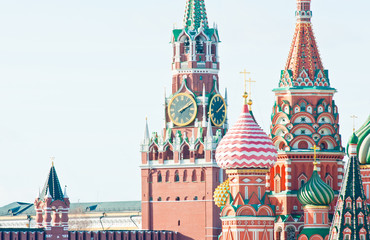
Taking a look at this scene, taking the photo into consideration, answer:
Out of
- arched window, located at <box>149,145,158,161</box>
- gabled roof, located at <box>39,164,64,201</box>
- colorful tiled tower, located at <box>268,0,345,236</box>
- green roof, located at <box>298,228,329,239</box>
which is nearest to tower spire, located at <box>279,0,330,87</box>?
colorful tiled tower, located at <box>268,0,345,236</box>

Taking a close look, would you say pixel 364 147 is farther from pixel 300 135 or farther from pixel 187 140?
pixel 187 140

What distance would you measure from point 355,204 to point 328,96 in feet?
46.5

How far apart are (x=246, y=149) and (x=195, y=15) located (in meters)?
Answer: 54.0

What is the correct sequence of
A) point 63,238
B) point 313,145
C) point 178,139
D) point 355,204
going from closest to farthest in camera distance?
1. point 355,204
2. point 313,145
3. point 63,238
4. point 178,139

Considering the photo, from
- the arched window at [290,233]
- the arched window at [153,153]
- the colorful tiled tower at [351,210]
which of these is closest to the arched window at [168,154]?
the arched window at [153,153]

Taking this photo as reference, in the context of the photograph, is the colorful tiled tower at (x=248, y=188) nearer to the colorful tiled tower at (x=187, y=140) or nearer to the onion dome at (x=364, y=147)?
the onion dome at (x=364, y=147)

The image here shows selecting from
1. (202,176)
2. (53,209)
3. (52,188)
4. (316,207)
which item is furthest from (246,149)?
(202,176)

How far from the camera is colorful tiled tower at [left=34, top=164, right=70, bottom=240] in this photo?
15850 centimetres

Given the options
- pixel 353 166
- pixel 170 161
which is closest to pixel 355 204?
pixel 353 166

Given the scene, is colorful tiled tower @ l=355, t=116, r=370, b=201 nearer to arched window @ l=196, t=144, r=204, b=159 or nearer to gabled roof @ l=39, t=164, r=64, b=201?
gabled roof @ l=39, t=164, r=64, b=201

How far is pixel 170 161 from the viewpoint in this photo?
6905 inches

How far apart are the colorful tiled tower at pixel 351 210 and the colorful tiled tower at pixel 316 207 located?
14.2 feet

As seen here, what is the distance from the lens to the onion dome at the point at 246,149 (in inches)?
4865

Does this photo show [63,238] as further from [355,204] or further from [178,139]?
[355,204]
